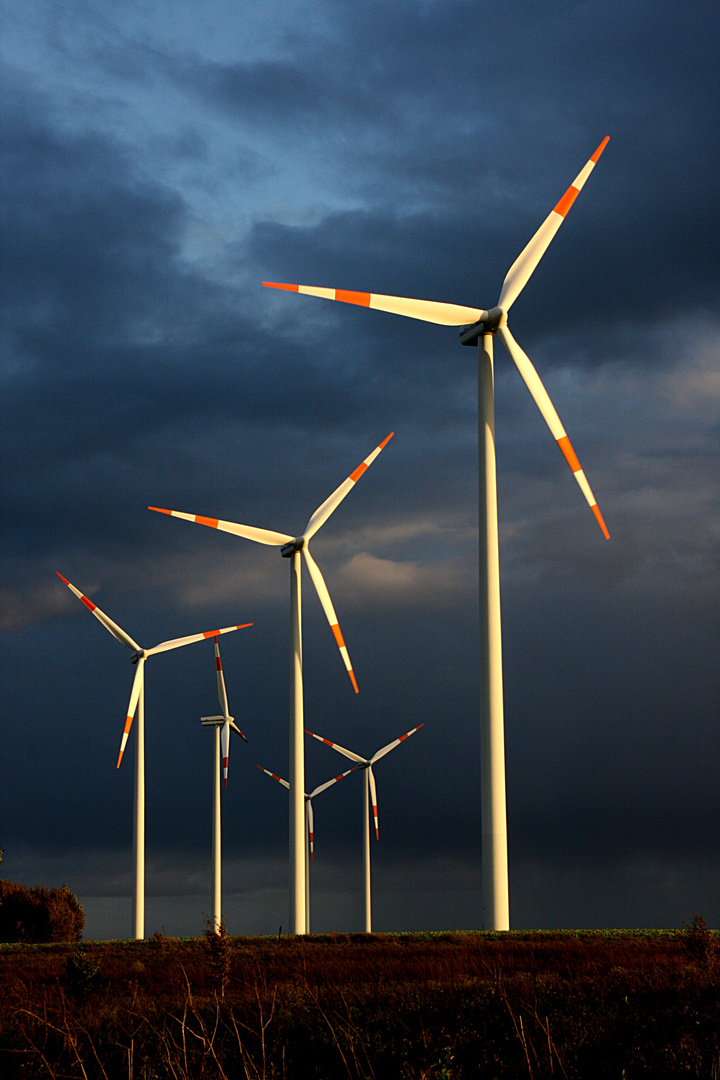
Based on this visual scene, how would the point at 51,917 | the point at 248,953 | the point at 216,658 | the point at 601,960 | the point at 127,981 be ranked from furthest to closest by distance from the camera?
the point at 216,658 < the point at 51,917 < the point at 248,953 < the point at 127,981 < the point at 601,960

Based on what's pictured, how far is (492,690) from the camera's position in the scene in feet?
126

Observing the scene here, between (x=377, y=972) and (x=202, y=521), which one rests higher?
(x=202, y=521)

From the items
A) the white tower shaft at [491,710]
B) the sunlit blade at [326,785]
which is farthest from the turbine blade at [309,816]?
the white tower shaft at [491,710]

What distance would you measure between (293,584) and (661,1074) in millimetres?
45097

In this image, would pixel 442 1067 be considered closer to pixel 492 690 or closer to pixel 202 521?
pixel 492 690

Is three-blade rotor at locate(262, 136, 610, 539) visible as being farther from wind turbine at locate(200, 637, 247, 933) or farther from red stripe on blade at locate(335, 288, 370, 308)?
wind turbine at locate(200, 637, 247, 933)

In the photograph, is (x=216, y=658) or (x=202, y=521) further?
(x=216, y=658)

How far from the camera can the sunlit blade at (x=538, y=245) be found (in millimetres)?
44188

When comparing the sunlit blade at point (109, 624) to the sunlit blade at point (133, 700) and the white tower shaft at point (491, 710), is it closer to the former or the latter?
the sunlit blade at point (133, 700)

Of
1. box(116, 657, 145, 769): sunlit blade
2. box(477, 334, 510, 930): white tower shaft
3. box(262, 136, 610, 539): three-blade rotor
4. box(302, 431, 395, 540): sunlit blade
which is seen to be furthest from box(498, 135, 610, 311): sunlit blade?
box(116, 657, 145, 769): sunlit blade

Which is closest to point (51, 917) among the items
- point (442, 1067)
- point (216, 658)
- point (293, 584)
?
point (216, 658)

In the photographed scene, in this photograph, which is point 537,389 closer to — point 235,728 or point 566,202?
point 566,202

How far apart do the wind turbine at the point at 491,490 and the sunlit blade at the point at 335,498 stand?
2035cm

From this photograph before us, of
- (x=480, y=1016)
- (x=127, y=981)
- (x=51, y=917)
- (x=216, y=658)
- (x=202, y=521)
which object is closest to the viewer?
(x=480, y=1016)
